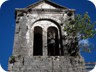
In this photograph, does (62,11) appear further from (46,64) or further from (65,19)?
(46,64)

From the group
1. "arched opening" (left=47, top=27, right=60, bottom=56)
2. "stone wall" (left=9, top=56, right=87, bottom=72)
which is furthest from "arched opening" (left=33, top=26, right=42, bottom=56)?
"stone wall" (left=9, top=56, right=87, bottom=72)

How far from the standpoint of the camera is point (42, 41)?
1503cm

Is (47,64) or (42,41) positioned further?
(42,41)

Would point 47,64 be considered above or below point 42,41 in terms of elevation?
below

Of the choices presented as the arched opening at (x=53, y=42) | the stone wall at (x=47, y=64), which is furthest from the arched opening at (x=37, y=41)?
the stone wall at (x=47, y=64)

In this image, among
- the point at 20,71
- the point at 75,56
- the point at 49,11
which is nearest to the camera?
the point at 20,71

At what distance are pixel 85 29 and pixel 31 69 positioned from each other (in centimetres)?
349

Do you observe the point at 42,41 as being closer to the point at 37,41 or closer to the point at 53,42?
the point at 53,42

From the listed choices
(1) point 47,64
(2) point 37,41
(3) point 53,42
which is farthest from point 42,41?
(1) point 47,64

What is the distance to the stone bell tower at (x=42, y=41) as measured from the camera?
1330cm

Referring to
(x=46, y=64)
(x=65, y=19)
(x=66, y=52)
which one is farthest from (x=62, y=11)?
(x=46, y=64)

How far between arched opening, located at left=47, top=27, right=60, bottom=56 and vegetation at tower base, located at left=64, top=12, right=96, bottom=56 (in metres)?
0.75

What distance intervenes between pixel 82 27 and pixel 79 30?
0.67 feet

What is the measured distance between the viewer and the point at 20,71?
13.0 meters
